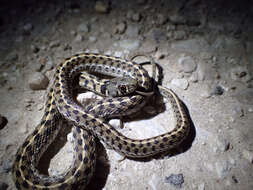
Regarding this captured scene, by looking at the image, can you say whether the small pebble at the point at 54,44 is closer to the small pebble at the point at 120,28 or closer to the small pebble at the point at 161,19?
the small pebble at the point at 120,28

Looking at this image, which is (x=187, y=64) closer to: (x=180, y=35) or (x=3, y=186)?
(x=180, y=35)

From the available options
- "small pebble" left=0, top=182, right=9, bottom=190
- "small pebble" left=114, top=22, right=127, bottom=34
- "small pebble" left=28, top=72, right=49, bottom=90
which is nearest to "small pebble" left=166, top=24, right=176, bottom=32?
"small pebble" left=114, top=22, right=127, bottom=34

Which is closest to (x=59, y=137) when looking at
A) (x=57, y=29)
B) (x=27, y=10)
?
(x=57, y=29)

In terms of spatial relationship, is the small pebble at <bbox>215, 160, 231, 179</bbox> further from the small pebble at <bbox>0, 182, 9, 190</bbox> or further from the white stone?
the small pebble at <bbox>0, 182, 9, 190</bbox>

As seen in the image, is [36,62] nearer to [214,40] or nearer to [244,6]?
[214,40]

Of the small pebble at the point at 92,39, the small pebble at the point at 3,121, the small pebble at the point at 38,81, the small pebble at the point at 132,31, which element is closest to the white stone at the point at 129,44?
the small pebble at the point at 132,31

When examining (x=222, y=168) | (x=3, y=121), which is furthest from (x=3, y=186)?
(x=222, y=168)
